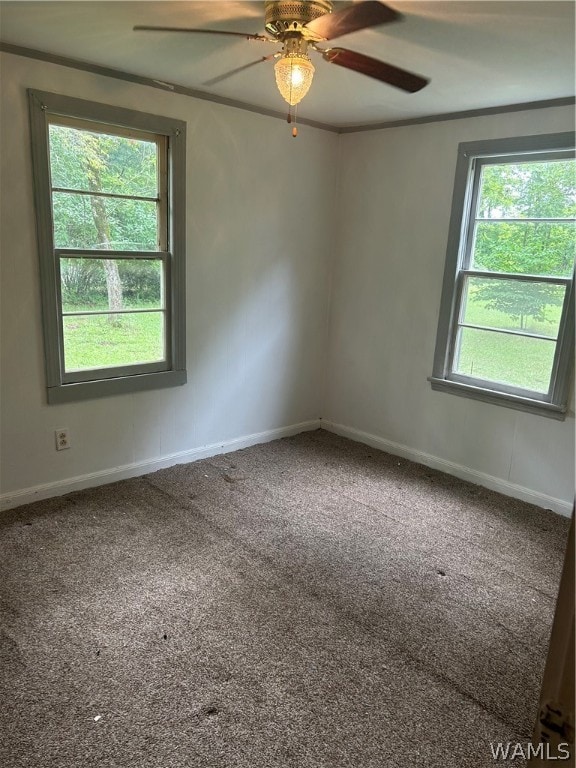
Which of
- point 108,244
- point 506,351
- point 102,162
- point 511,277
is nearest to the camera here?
point 102,162

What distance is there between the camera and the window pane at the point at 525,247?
310 cm

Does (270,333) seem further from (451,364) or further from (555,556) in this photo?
(555,556)

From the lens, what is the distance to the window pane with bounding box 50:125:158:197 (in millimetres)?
2846

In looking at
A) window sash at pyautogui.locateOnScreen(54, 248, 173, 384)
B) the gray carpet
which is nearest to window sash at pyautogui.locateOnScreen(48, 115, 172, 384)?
window sash at pyautogui.locateOnScreen(54, 248, 173, 384)

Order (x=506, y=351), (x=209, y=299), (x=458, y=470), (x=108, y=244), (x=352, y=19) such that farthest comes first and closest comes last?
(x=458, y=470), (x=209, y=299), (x=506, y=351), (x=108, y=244), (x=352, y=19)

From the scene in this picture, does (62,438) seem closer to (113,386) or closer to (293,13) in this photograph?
(113,386)

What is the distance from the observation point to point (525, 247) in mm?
3246

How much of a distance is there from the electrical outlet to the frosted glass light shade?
85.2 inches

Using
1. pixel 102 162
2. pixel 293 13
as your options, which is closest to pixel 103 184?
pixel 102 162

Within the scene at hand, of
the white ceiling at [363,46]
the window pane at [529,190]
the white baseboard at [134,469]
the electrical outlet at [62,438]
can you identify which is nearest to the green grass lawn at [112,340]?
the electrical outlet at [62,438]

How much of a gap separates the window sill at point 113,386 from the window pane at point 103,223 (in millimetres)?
781

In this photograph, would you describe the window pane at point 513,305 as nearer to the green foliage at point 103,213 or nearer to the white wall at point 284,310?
the white wall at point 284,310

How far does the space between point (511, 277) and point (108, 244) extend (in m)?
2.45

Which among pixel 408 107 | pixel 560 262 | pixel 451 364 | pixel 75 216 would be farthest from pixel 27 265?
pixel 560 262
